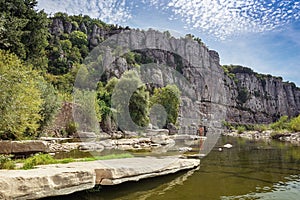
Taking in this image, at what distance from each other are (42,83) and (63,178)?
1719 centimetres

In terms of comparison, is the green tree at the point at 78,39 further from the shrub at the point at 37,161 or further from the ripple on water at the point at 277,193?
the ripple on water at the point at 277,193

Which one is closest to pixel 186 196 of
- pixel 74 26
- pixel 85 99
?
pixel 85 99

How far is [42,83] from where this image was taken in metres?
23.2

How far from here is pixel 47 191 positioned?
7527 millimetres

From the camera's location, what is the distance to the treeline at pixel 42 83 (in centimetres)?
1326

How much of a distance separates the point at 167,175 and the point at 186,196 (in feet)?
10.8

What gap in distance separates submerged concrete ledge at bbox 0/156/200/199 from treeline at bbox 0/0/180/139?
4.80 meters

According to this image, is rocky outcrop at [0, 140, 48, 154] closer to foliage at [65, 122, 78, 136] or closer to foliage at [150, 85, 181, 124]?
foliage at [65, 122, 78, 136]

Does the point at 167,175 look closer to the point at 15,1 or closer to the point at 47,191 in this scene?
the point at 47,191

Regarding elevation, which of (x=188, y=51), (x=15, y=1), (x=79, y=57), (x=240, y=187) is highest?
(x=188, y=51)

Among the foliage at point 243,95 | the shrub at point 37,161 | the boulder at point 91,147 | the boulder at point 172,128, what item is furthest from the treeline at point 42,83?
the foliage at point 243,95

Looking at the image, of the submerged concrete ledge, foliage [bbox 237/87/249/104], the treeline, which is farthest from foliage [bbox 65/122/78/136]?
foliage [bbox 237/87/249/104]

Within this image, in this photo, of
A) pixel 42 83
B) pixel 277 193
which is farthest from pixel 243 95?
pixel 277 193

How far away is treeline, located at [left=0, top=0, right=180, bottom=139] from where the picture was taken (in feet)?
43.5
